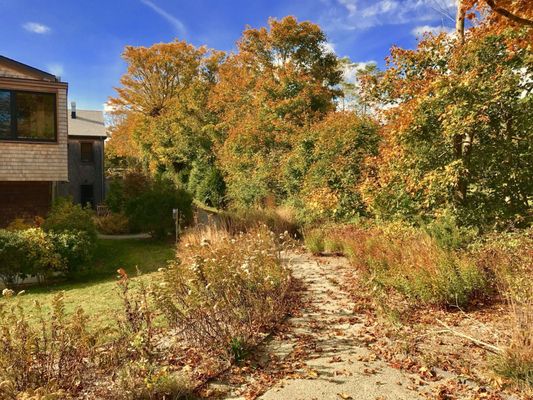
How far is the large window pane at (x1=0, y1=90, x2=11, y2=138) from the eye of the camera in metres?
11.3

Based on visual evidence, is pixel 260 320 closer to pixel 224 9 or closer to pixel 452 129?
pixel 452 129

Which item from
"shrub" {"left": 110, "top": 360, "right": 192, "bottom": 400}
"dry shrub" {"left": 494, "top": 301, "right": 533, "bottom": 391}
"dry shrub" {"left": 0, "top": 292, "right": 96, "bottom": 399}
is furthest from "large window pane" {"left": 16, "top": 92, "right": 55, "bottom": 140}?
"dry shrub" {"left": 494, "top": 301, "right": 533, "bottom": 391}

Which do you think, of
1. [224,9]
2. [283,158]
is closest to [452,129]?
[224,9]

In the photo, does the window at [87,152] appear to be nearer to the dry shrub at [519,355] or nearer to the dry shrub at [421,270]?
the dry shrub at [421,270]

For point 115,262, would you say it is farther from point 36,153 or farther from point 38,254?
point 36,153

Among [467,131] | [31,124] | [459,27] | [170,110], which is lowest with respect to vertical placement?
[467,131]

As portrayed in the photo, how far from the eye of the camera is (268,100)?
18.2 meters

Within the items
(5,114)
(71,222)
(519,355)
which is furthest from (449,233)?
(5,114)

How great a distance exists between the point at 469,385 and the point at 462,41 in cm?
658

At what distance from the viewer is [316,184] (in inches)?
464

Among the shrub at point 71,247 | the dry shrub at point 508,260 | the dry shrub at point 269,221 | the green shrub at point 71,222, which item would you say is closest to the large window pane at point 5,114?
the green shrub at point 71,222

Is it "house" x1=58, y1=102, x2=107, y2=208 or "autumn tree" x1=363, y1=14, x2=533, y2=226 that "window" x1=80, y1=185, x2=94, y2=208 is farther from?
"autumn tree" x1=363, y1=14, x2=533, y2=226

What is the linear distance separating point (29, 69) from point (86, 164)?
10.4 metres

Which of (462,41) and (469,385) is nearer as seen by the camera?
(469,385)
